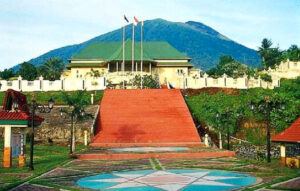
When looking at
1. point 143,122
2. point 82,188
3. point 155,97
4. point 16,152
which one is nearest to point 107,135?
point 143,122

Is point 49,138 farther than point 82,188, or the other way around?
point 49,138

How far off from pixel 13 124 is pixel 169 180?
873 centimetres

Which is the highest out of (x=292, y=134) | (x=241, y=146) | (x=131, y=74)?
(x=131, y=74)

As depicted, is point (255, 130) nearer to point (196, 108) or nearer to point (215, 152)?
point (196, 108)

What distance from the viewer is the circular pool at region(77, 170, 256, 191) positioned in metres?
14.2

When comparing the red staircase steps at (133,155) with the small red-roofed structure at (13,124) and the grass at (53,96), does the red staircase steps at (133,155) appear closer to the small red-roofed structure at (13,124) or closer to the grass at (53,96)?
the small red-roofed structure at (13,124)

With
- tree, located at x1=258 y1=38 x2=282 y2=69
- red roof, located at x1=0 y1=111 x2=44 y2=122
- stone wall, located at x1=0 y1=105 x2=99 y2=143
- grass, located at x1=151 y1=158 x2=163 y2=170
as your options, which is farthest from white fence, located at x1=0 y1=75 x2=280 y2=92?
tree, located at x1=258 y1=38 x2=282 y2=69

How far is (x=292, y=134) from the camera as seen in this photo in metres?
20.6

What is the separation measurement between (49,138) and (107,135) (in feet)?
15.6

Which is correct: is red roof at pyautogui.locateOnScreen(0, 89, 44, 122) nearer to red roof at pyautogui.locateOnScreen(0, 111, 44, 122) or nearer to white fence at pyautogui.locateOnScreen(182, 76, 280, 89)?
red roof at pyautogui.locateOnScreen(0, 111, 44, 122)

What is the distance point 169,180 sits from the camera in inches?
613

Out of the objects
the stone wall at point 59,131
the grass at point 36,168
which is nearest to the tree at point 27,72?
the stone wall at point 59,131

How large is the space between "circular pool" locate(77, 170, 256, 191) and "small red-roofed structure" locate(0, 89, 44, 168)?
5.40 m

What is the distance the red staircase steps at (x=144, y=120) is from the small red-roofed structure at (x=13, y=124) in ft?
35.7
